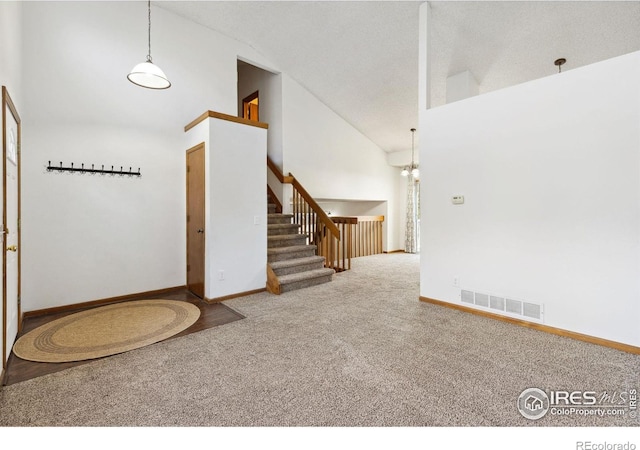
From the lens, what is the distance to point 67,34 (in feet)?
12.1

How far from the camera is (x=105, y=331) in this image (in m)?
2.98

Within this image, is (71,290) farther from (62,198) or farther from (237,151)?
(237,151)

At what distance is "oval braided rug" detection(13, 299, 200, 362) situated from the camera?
2.55m

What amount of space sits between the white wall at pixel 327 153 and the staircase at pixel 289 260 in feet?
4.21

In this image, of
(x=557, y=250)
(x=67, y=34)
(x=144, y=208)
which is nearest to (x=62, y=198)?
(x=144, y=208)

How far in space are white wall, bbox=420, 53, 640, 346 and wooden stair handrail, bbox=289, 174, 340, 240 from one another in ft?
6.69

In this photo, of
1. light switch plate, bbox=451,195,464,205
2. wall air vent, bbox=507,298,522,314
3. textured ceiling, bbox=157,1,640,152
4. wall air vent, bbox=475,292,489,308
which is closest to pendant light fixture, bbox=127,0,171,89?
textured ceiling, bbox=157,1,640,152

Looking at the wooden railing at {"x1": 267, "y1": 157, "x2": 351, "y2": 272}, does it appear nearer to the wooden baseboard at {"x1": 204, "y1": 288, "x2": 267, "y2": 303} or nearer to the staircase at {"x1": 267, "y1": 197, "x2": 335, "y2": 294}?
the staircase at {"x1": 267, "y1": 197, "x2": 335, "y2": 294}

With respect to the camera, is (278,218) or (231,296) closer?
(231,296)

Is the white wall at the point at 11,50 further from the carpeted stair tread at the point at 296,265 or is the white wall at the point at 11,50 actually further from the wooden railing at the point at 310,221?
the wooden railing at the point at 310,221

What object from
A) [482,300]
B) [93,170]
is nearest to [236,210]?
[93,170]

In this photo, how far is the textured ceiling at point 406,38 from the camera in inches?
141

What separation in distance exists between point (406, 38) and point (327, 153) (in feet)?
9.40

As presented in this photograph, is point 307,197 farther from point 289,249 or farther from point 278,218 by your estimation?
point 289,249
